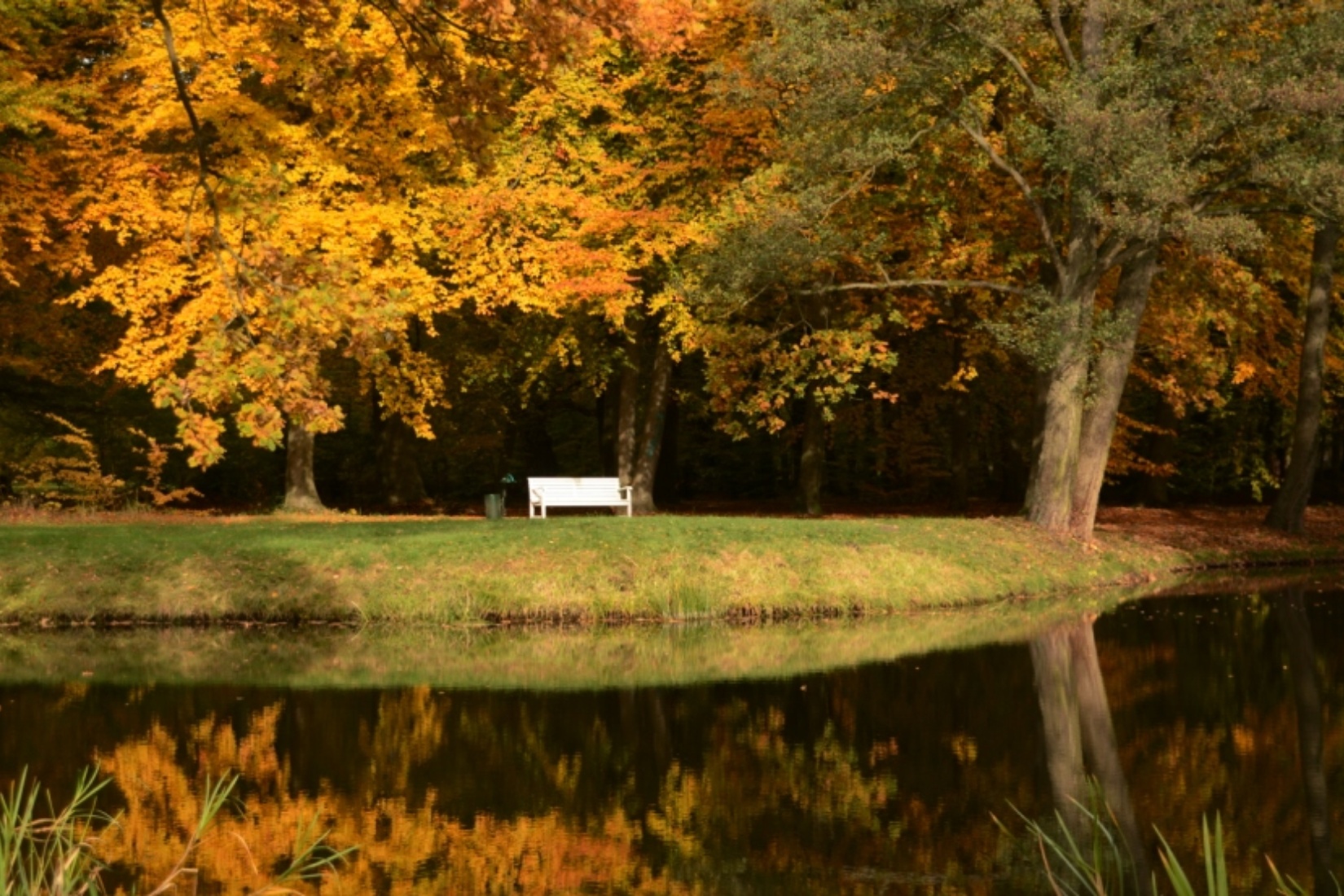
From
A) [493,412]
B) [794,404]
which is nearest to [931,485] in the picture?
[794,404]

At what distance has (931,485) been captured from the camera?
41.5m

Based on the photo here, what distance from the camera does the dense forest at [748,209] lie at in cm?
2266

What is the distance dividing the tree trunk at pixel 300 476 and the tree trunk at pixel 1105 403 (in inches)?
498

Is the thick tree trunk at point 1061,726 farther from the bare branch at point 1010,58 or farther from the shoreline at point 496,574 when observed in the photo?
the bare branch at point 1010,58

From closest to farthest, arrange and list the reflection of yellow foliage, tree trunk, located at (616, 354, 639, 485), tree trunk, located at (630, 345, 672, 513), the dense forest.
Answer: the reflection of yellow foliage → the dense forest → tree trunk, located at (616, 354, 639, 485) → tree trunk, located at (630, 345, 672, 513)

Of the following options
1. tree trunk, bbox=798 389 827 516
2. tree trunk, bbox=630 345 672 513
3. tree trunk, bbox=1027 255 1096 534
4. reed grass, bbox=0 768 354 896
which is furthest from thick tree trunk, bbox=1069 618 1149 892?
tree trunk, bbox=798 389 827 516

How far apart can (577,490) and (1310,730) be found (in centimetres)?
1591

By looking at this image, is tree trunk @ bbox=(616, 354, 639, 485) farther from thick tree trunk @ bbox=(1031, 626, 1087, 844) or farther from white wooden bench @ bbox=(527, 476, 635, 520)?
thick tree trunk @ bbox=(1031, 626, 1087, 844)

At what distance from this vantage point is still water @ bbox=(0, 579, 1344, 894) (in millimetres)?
8906

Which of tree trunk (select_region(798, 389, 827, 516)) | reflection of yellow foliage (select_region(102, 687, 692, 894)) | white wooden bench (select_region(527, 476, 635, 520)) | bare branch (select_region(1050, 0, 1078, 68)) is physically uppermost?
bare branch (select_region(1050, 0, 1078, 68))

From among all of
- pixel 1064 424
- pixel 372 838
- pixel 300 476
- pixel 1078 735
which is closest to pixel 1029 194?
pixel 1064 424

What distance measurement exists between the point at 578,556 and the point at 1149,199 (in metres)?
8.68

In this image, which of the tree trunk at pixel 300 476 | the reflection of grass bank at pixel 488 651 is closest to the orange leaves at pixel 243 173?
the tree trunk at pixel 300 476

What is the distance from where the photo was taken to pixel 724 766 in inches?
458
